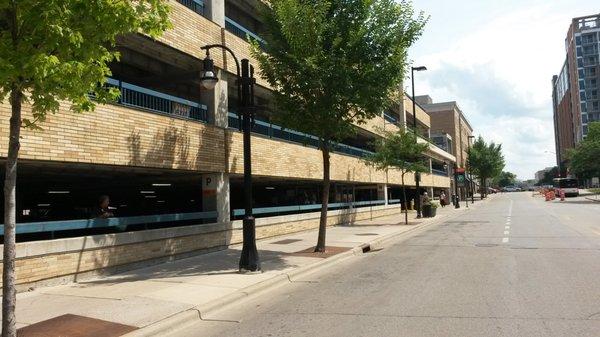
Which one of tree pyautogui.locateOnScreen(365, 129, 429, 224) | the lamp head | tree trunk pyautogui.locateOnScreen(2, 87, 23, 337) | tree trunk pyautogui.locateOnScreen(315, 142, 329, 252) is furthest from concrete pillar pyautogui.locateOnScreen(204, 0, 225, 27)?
tree pyautogui.locateOnScreen(365, 129, 429, 224)

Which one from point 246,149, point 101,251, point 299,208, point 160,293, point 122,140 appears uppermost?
point 122,140

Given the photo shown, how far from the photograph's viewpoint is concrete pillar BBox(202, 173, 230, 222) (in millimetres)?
15469

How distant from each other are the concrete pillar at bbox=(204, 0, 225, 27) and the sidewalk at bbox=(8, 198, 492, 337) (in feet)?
25.0

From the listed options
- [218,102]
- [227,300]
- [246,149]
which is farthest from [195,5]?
[227,300]

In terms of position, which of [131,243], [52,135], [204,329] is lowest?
[204,329]

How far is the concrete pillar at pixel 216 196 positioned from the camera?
609 inches

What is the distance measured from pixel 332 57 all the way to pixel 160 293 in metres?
7.67

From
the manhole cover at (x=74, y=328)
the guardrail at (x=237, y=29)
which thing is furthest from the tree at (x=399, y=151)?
the manhole cover at (x=74, y=328)

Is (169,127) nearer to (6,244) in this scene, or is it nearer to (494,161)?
(6,244)

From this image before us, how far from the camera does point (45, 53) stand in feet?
17.9

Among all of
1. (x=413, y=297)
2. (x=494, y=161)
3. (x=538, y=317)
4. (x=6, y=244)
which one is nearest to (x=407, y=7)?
(x=413, y=297)

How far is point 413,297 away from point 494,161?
299 feet

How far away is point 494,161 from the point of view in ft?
304

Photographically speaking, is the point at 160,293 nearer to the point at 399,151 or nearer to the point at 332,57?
the point at 332,57
